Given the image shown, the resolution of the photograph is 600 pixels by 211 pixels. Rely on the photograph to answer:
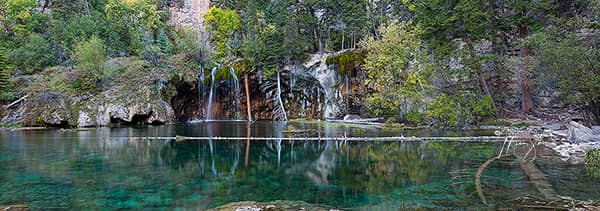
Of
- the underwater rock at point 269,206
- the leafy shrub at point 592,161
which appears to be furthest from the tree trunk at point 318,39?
the underwater rock at point 269,206

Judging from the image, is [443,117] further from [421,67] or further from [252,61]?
[252,61]

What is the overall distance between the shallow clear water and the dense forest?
9.11 meters

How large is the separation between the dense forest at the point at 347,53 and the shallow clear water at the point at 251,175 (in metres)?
9.11

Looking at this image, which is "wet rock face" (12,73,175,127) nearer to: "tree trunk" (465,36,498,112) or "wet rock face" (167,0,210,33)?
"wet rock face" (167,0,210,33)

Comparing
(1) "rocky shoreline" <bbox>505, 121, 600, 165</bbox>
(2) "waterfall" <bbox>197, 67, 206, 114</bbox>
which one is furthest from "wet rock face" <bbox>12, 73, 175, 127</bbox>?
(1) "rocky shoreline" <bbox>505, 121, 600, 165</bbox>

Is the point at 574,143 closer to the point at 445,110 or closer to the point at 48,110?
the point at 445,110

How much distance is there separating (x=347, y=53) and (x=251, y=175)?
26005 millimetres

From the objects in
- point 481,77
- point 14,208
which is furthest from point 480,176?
point 481,77

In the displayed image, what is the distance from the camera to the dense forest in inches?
931

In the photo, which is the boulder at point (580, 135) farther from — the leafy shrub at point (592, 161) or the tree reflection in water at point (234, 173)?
the leafy shrub at point (592, 161)

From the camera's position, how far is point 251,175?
1133cm

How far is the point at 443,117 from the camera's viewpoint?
82.0 ft

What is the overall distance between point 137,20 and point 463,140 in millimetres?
41684

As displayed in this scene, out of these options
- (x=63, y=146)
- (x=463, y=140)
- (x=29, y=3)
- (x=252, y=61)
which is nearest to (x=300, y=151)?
(x=463, y=140)
